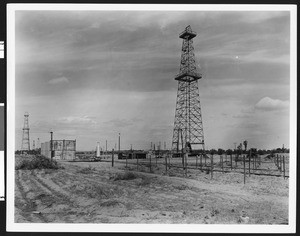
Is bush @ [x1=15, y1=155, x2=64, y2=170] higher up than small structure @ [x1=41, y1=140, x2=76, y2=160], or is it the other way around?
small structure @ [x1=41, y1=140, x2=76, y2=160]

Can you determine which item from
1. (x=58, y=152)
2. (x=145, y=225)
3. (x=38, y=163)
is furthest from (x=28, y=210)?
(x=58, y=152)

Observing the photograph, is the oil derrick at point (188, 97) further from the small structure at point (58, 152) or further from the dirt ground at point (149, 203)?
the small structure at point (58, 152)

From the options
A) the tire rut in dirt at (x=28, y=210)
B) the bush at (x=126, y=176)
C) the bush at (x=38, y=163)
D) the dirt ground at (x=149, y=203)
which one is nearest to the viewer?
the dirt ground at (x=149, y=203)

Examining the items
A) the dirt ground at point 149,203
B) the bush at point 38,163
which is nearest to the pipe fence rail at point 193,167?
the dirt ground at point 149,203

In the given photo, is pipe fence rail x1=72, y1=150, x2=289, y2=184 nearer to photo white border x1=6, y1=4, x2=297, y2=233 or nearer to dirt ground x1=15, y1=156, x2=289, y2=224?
dirt ground x1=15, y1=156, x2=289, y2=224

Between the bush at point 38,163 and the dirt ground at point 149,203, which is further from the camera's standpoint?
the bush at point 38,163

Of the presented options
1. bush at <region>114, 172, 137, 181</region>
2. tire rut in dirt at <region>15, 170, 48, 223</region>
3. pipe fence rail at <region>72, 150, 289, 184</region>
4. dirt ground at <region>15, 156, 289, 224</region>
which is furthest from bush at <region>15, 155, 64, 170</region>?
bush at <region>114, 172, 137, 181</region>
